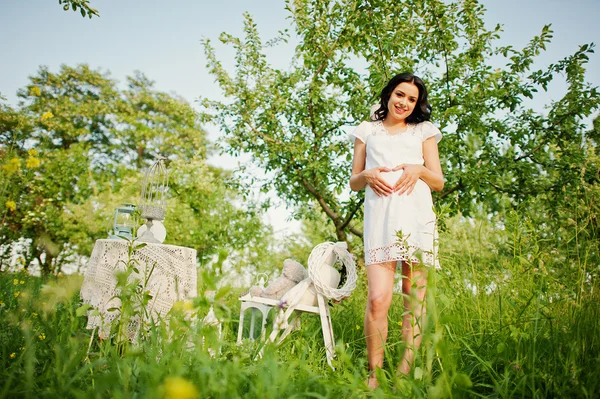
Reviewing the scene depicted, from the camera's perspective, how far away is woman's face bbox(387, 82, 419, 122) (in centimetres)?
225

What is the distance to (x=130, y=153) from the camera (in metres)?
15.2

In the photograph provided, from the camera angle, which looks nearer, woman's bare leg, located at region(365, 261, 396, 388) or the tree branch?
woman's bare leg, located at region(365, 261, 396, 388)

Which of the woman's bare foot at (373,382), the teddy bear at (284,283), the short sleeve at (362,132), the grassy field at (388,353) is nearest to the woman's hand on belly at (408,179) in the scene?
the short sleeve at (362,132)

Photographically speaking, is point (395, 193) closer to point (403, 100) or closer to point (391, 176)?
point (391, 176)

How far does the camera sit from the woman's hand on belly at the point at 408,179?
2.06m

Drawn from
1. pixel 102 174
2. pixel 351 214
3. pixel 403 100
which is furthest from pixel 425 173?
pixel 102 174

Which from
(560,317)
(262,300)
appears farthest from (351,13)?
(560,317)

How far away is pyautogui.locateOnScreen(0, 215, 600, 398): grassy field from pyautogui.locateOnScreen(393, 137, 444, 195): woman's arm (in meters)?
0.46

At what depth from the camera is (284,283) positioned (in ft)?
9.20

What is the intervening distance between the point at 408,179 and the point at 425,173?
0.43 ft

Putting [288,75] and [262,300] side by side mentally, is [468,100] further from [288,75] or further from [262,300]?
[262,300]

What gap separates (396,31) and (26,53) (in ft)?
20.7

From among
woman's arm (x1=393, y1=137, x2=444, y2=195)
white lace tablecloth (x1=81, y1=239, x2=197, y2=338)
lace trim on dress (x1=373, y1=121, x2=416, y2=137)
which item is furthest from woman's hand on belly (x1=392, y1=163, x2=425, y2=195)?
white lace tablecloth (x1=81, y1=239, x2=197, y2=338)

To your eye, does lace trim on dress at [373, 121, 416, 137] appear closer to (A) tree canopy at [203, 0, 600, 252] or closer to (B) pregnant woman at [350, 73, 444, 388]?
(B) pregnant woman at [350, 73, 444, 388]
